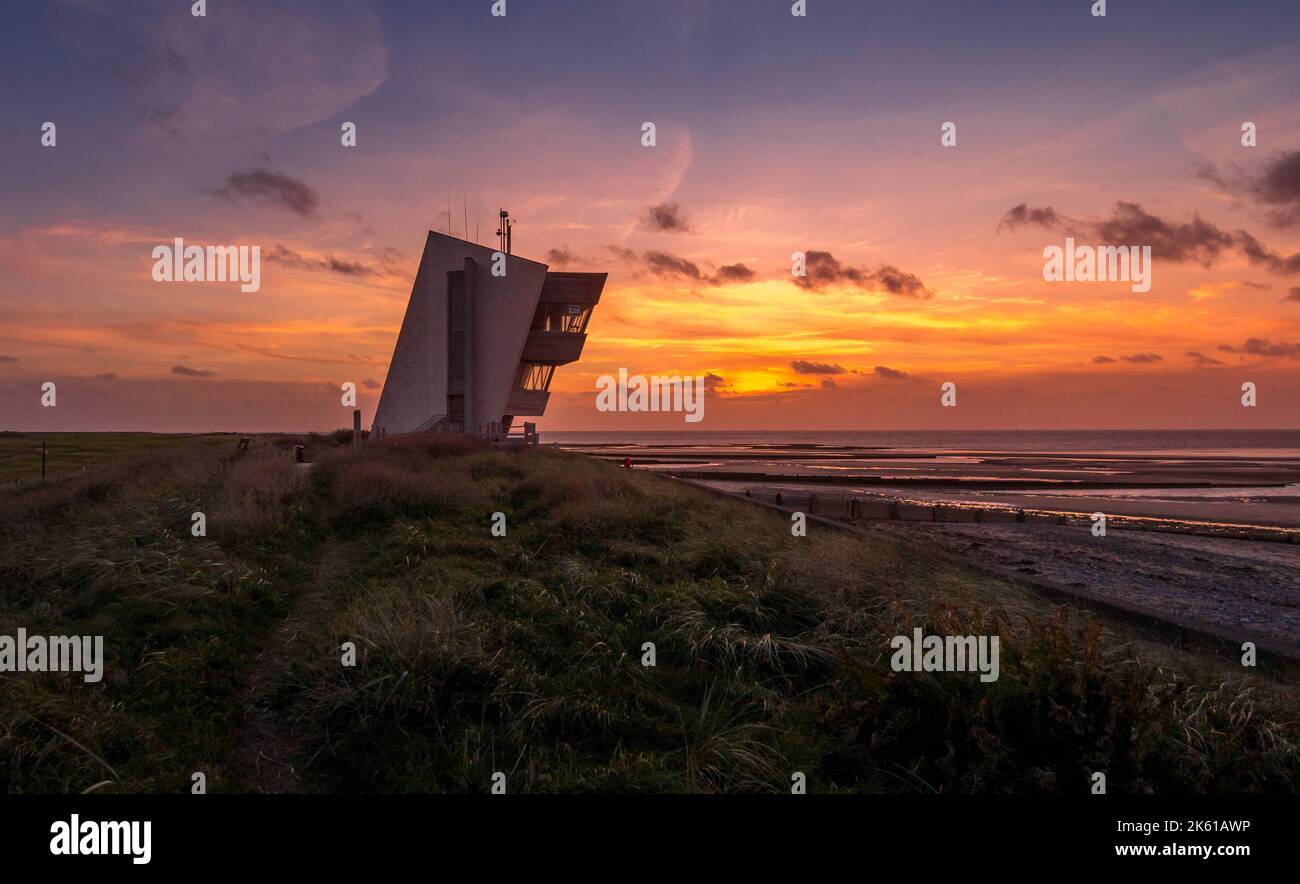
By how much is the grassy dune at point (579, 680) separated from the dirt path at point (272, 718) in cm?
3

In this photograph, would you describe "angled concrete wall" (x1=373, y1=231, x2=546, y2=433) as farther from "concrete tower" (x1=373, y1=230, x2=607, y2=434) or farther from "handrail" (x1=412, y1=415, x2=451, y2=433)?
"handrail" (x1=412, y1=415, x2=451, y2=433)

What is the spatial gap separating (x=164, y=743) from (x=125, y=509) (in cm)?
903

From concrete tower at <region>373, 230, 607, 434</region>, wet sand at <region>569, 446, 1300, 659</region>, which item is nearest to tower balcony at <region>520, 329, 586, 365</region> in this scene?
concrete tower at <region>373, 230, 607, 434</region>

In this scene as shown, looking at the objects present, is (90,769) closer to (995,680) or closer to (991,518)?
(995,680)

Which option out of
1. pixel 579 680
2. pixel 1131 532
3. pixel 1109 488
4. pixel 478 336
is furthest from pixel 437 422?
pixel 1109 488

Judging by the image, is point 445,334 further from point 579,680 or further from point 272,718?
point 579,680

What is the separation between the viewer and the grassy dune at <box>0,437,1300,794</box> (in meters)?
5.04

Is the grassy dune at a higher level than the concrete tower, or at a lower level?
lower

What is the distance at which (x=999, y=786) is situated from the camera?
4.85m

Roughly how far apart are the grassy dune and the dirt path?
3 centimetres

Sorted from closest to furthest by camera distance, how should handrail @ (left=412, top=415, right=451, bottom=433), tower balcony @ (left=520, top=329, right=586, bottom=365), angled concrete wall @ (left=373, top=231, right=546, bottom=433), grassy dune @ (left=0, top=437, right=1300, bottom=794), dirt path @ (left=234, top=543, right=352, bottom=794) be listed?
grassy dune @ (left=0, top=437, right=1300, bottom=794) < dirt path @ (left=234, top=543, right=352, bottom=794) < angled concrete wall @ (left=373, top=231, right=546, bottom=433) < handrail @ (left=412, top=415, right=451, bottom=433) < tower balcony @ (left=520, top=329, right=586, bottom=365)

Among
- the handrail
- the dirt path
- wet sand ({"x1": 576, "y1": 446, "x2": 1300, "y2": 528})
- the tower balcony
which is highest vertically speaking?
the tower balcony

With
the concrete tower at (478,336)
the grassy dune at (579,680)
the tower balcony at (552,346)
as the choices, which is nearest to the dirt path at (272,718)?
the grassy dune at (579,680)
